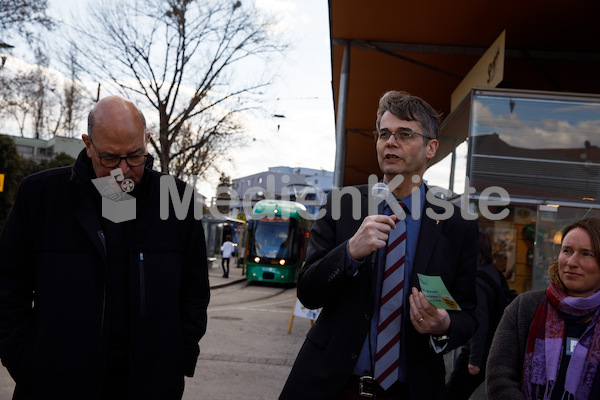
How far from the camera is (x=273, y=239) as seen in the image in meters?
27.3

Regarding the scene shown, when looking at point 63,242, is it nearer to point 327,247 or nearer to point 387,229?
point 327,247

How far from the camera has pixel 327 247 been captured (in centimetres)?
274

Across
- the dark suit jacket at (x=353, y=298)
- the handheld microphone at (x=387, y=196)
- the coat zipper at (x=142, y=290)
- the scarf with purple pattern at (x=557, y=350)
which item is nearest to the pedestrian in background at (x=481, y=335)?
the scarf with purple pattern at (x=557, y=350)

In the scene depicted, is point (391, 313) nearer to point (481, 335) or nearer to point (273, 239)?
point (481, 335)

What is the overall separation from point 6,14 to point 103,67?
690cm

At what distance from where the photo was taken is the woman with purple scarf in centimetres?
280

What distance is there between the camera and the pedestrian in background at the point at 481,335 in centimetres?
513

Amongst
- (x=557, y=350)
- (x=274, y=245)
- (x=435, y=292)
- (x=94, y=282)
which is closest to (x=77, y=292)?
(x=94, y=282)

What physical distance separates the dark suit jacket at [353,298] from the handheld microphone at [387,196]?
0.33ft

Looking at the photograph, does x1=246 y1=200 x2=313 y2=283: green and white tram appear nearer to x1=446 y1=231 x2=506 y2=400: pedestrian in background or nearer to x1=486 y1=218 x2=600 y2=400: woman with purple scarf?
x1=446 y1=231 x2=506 y2=400: pedestrian in background

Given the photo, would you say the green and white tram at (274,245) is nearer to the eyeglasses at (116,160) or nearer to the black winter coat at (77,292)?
the black winter coat at (77,292)

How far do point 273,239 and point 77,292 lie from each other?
80.6 feet

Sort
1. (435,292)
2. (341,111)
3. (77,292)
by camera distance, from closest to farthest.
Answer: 1. (435,292)
2. (77,292)
3. (341,111)

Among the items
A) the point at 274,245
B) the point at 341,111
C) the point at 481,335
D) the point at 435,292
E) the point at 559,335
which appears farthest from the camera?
the point at 274,245
